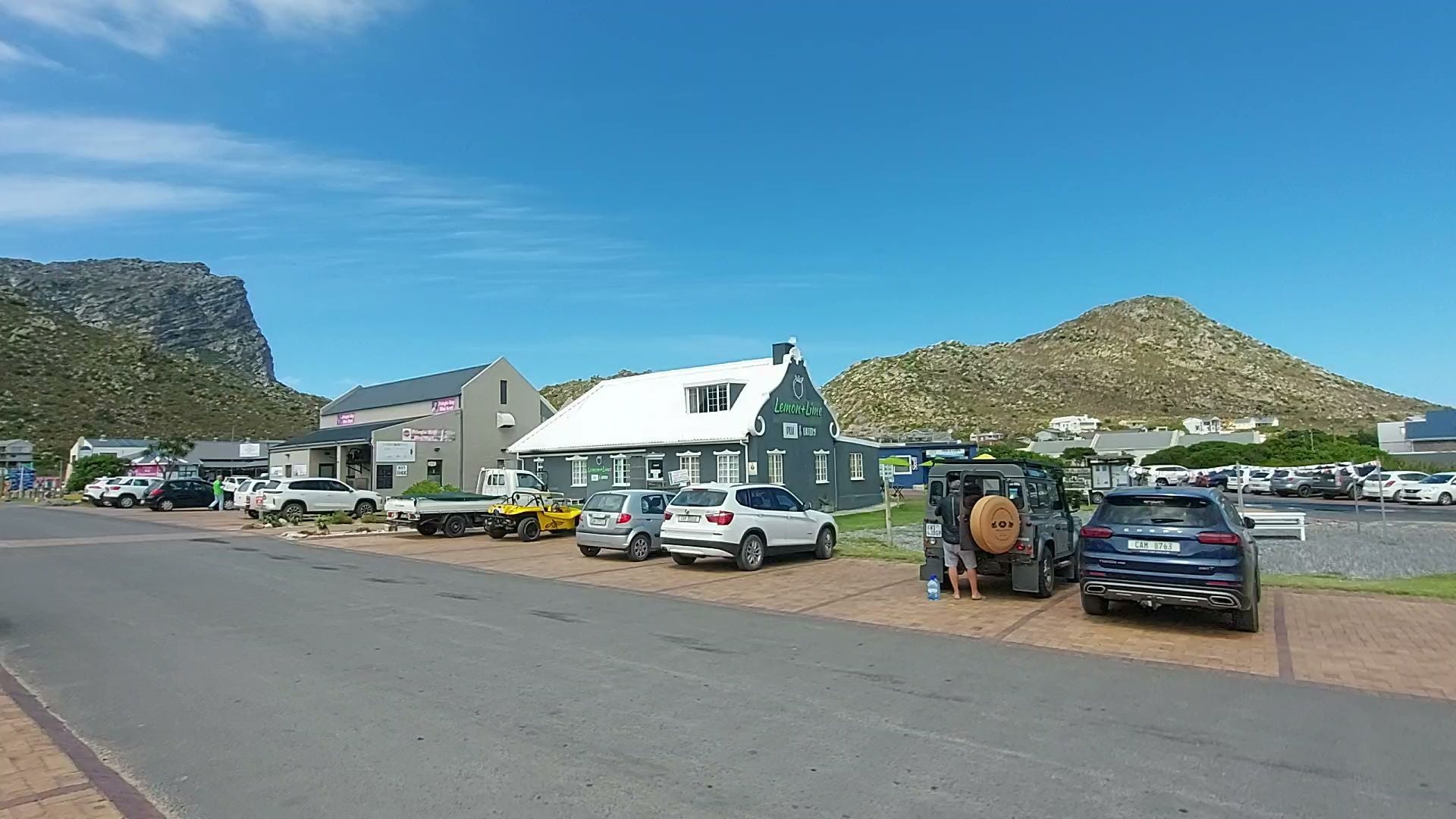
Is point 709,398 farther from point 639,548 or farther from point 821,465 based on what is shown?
point 639,548

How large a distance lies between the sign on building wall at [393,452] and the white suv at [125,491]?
1389 centimetres

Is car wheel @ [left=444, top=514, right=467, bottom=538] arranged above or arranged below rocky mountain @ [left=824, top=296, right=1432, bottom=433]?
below

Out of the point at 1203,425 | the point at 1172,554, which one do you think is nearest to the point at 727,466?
the point at 1172,554

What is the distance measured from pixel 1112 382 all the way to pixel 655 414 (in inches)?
2997

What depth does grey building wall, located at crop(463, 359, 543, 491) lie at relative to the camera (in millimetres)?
48281

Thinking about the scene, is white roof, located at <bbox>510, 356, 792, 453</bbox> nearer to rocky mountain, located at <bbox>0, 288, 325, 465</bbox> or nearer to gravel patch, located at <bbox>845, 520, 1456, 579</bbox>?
gravel patch, located at <bbox>845, 520, 1456, 579</bbox>

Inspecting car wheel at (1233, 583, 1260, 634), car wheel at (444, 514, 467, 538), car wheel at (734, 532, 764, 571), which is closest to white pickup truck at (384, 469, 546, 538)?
car wheel at (444, 514, 467, 538)

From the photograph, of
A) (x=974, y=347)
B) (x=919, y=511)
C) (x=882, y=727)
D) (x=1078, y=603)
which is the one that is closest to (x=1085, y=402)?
Result: (x=974, y=347)

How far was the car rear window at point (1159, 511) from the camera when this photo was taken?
10.2 m

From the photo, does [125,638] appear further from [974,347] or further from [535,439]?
[974,347]

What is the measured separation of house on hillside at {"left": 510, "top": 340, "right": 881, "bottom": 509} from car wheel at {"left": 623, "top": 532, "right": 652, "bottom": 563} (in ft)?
41.1

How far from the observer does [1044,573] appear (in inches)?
512

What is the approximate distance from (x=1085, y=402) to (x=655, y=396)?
70372 mm

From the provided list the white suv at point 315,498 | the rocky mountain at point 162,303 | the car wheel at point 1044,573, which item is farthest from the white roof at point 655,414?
the rocky mountain at point 162,303
